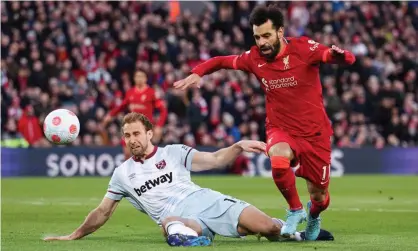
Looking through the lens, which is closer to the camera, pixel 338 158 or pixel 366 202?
pixel 366 202

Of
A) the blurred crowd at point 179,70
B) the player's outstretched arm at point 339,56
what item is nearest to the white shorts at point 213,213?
the player's outstretched arm at point 339,56

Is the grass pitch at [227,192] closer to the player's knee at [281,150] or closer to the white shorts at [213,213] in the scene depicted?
the white shorts at [213,213]

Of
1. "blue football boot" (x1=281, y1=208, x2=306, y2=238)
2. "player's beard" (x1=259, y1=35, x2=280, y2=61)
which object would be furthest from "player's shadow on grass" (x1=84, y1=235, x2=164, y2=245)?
"player's beard" (x1=259, y1=35, x2=280, y2=61)

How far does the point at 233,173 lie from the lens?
81.8 ft

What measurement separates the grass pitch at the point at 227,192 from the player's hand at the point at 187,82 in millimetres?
1516

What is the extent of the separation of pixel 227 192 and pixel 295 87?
329 inches

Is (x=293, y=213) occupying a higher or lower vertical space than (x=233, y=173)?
higher

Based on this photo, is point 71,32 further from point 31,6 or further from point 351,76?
point 351,76

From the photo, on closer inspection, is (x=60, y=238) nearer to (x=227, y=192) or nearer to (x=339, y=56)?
(x=339, y=56)

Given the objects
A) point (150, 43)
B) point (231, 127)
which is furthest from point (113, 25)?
point (231, 127)

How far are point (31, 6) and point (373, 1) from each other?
10.0 m

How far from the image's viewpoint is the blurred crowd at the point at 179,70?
24.3 m

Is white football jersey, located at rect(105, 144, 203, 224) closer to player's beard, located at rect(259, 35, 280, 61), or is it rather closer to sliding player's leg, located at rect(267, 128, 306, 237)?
sliding player's leg, located at rect(267, 128, 306, 237)

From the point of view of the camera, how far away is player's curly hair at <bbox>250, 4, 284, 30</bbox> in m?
9.59
